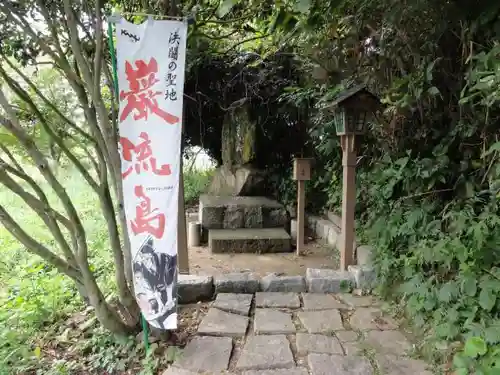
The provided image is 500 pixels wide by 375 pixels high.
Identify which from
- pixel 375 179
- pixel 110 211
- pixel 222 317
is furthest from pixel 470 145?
pixel 110 211

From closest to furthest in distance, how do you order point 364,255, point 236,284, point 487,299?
1. point 487,299
2. point 236,284
3. point 364,255

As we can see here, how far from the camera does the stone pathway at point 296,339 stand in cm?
225

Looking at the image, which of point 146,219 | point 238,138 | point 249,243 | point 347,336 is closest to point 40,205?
point 146,219

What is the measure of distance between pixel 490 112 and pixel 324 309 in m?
1.89

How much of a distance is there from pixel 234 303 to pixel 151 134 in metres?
1.58

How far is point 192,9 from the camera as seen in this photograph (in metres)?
3.50

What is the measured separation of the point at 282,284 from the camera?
3.35 meters

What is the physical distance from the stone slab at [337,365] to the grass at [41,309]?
118 cm

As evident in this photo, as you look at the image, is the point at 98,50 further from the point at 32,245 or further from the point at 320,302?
the point at 320,302

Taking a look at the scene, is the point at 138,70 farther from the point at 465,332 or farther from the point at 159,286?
the point at 465,332

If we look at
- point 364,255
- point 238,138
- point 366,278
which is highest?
point 238,138

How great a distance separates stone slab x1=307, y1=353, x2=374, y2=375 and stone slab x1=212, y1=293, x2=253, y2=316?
0.75 meters

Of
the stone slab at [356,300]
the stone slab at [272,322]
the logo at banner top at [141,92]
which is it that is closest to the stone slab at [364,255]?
the stone slab at [356,300]

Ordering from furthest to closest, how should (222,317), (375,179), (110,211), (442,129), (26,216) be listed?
(26,216)
(375,179)
(442,129)
(222,317)
(110,211)
